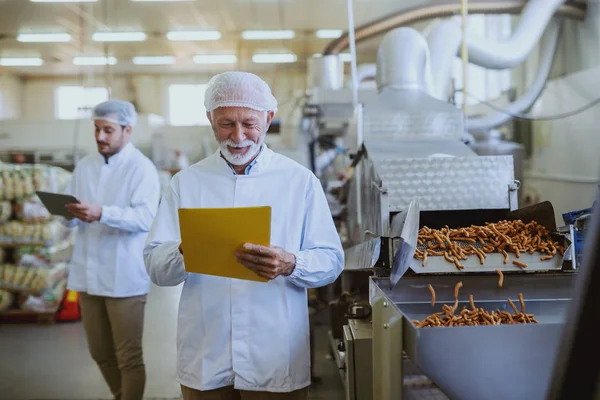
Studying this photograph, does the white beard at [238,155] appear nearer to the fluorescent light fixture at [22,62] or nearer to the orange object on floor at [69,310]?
the orange object on floor at [69,310]

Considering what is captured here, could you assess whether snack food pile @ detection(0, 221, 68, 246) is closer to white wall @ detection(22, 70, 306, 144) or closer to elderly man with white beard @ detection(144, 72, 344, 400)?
elderly man with white beard @ detection(144, 72, 344, 400)

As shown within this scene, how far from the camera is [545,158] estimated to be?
575 cm

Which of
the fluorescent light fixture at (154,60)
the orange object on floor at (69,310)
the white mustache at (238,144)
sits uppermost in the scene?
the fluorescent light fixture at (154,60)

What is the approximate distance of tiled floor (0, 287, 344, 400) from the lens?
338 centimetres

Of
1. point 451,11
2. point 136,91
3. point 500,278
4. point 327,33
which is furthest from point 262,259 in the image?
point 136,91

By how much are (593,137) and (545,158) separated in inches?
46.2

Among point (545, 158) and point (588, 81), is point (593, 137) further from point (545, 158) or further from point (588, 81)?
point (545, 158)

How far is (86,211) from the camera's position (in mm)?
2459

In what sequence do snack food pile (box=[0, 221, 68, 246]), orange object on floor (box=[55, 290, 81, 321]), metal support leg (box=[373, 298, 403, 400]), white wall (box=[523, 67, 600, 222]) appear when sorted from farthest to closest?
orange object on floor (box=[55, 290, 81, 321]), snack food pile (box=[0, 221, 68, 246]), white wall (box=[523, 67, 600, 222]), metal support leg (box=[373, 298, 403, 400])

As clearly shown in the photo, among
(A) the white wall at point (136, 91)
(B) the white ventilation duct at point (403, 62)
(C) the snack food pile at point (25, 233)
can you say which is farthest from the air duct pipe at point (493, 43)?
(A) the white wall at point (136, 91)

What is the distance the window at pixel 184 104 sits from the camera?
51.1ft

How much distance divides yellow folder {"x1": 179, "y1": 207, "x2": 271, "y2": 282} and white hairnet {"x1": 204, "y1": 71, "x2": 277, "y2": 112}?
1.20ft

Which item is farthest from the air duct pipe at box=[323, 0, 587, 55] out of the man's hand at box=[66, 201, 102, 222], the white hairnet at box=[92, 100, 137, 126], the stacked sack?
the man's hand at box=[66, 201, 102, 222]

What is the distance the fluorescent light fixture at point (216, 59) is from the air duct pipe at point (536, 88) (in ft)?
25.2
